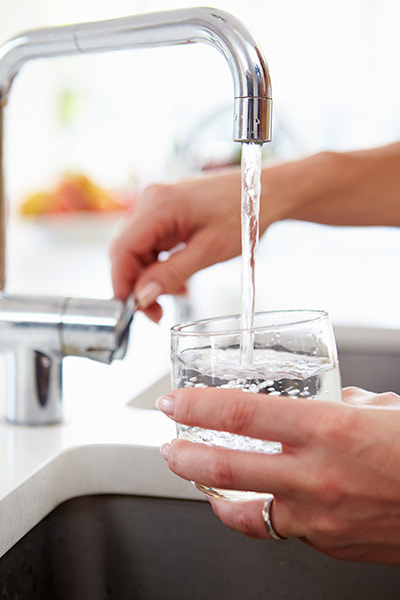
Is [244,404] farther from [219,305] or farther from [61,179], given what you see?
[61,179]

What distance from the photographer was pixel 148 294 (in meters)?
0.70

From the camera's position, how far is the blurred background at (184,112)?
2707 millimetres

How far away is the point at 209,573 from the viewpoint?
0.58 m

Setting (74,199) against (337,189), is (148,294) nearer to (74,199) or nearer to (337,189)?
(337,189)

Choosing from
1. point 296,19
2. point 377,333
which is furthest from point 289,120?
point 377,333

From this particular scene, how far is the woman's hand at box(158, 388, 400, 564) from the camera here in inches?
14.0

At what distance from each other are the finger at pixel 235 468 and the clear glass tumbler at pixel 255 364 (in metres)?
0.02

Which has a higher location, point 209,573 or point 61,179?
point 61,179

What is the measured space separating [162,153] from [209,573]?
3.77m

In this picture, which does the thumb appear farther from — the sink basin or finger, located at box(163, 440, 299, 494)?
finger, located at box(163, 440, 299, 494)

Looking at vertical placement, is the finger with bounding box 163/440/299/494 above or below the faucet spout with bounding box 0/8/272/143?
below

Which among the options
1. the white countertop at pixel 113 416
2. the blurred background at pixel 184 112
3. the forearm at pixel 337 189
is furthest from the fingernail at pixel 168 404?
the blurred background at pixel 184 112

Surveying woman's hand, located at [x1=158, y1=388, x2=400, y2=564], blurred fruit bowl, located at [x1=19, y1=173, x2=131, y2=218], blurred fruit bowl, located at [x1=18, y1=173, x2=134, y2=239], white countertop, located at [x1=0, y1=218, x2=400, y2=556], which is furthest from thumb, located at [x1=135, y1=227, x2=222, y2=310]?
blurred fruit bowl, located at [x1=19, y1=173, x2=131, y2=218]

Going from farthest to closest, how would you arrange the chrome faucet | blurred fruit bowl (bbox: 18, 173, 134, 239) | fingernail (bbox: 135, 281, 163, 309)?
blurred fruit bowl (bbox: 18, 173, 134, 239) → fingernail (bbox: 135, 281, 163, 309) → the chrome faucet
